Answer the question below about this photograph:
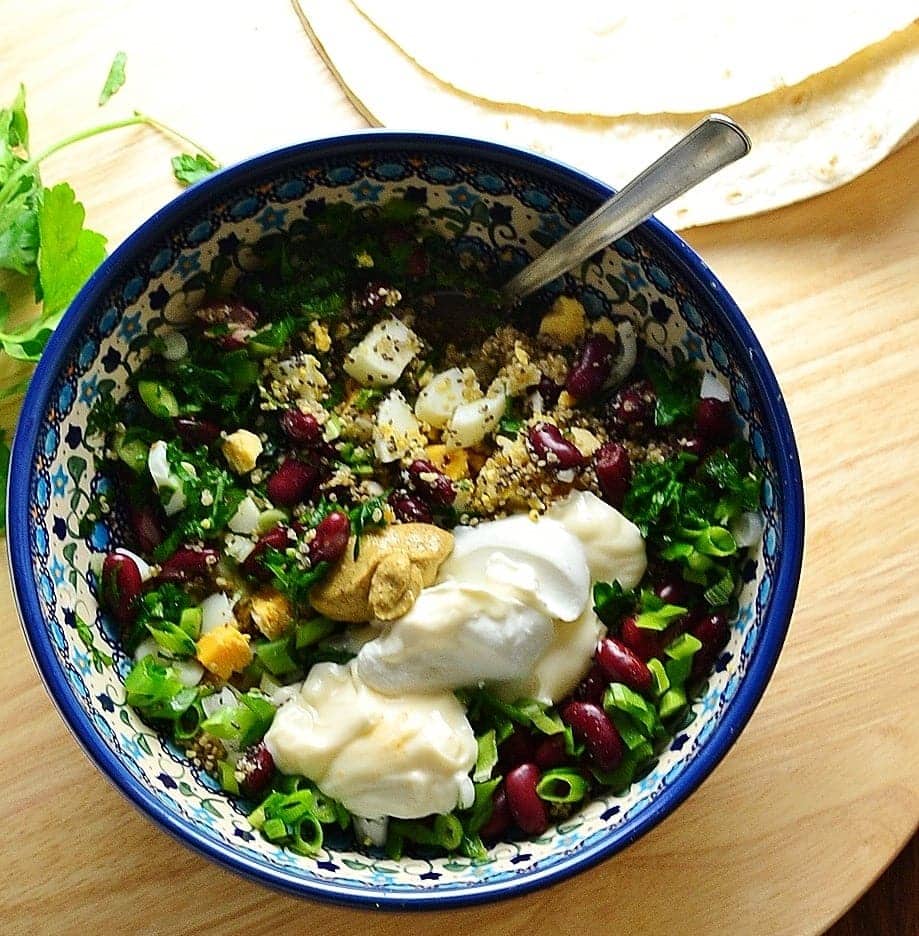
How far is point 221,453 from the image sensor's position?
57.3 inches

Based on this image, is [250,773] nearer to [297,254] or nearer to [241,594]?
[241,594]

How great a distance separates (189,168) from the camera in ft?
5.07

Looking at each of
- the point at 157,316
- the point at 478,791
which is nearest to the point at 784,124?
the point at 157,316

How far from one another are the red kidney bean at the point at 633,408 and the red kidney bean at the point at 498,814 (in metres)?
0.48

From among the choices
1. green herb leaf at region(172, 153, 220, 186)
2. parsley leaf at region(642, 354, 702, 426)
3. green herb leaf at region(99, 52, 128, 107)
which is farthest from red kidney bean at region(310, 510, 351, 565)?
green herb leaf at region(99, 52, 128, 107)

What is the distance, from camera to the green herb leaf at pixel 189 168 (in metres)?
1.54

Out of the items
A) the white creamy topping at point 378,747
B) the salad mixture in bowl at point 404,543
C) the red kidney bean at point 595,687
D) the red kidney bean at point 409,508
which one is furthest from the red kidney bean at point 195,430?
the red kidney bean at point 595,687

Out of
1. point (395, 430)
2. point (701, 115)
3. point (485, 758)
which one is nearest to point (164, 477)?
point (395, 430)

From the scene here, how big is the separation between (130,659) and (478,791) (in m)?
0.46

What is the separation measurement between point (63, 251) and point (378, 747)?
0.73m

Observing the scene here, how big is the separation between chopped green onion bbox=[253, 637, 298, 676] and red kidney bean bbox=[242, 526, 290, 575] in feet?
0.30

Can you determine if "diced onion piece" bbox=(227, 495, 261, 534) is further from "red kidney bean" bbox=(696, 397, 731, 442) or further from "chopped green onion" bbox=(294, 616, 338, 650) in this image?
"red kidney bean" bbox=(696, 397, 731, 442)

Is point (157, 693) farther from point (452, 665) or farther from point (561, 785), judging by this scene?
point (561, 785)

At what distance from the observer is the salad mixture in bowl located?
136cm
